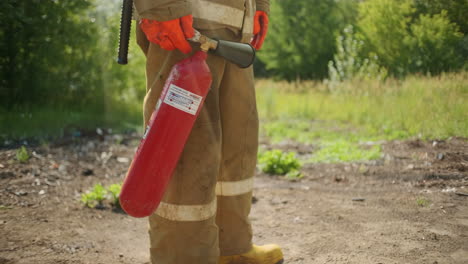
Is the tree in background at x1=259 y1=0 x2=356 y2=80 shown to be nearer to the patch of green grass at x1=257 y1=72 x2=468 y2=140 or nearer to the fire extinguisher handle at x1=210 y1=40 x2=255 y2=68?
the patch of green grass at x1=257 y1=72 x2=468 y2=140

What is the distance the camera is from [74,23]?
6078 millimetres

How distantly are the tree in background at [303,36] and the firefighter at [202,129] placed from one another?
5726 mm

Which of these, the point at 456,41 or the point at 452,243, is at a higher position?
the point at 456,41

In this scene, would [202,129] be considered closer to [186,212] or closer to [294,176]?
[186,212]

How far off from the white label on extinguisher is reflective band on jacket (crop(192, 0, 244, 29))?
1.31 ft

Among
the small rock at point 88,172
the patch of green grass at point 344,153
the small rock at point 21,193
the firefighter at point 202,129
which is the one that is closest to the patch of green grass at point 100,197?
the small rock at point 21,193

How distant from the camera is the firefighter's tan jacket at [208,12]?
186 cm

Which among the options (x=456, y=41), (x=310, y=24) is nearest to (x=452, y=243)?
(x=456, y=41)

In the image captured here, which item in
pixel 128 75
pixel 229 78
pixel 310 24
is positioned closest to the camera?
pixel 229 78

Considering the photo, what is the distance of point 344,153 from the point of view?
15.8 feet

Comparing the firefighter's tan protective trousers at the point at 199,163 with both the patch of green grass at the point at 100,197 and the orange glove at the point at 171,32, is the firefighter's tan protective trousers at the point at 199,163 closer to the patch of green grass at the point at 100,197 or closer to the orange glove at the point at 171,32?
the orange glove at the point at 171,32

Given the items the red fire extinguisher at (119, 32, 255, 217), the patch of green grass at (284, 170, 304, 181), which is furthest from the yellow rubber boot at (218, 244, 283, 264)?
the patch of green grass at (284, 170, 304, 181)

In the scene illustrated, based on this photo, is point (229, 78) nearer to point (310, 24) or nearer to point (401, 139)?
point (401, 139)

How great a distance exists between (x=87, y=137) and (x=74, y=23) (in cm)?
176
